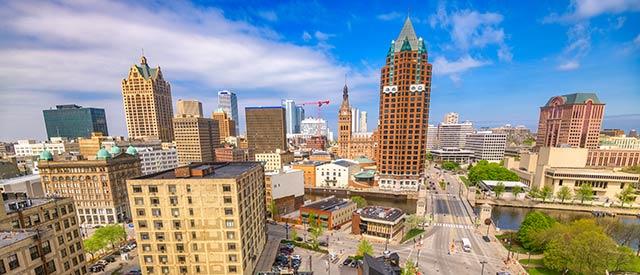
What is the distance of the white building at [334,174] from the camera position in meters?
149

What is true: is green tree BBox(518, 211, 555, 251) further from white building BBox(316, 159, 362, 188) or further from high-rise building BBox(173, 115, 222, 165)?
high-rise building BBox(173, 115, 222, 165)

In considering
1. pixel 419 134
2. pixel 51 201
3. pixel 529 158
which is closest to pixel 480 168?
pixel 529 158

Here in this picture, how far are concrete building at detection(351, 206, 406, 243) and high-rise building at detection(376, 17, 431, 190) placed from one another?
2269 inches

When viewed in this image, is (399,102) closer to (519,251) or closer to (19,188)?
(519,251)

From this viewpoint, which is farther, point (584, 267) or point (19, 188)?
point (19, 188)

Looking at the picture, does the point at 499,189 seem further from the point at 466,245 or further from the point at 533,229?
the point at 466,245

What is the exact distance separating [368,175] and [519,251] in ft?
268

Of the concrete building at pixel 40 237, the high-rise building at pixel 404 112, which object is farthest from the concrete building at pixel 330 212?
the concrete building at pixel 40 237

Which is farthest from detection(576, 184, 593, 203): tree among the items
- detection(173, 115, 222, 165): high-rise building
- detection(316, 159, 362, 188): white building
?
detection(173, 115, 222, 165): high-rise building

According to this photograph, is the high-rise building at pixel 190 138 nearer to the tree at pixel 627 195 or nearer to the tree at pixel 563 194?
the tree at pixel 563 194

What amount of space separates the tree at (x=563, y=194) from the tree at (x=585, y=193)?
417 cm

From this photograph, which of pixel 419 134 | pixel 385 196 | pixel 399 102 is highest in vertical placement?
pixel 399 102

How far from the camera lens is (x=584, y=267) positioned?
52125 mm

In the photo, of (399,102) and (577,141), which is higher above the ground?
(399,102)
